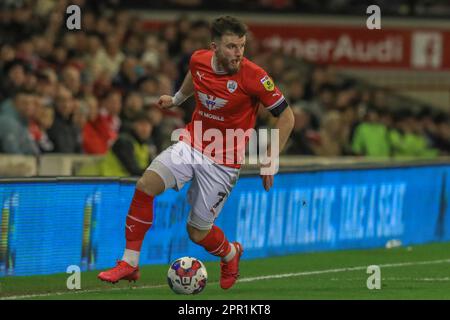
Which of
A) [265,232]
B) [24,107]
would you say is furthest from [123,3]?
[265,232]

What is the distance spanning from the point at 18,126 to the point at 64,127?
3.08 feet

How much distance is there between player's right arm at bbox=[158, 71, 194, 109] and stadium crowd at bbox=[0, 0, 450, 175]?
3499 mm

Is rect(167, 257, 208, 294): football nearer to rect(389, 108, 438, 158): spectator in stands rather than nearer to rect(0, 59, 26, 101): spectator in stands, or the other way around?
rect(0, 59, 26, 101): spectator in stands

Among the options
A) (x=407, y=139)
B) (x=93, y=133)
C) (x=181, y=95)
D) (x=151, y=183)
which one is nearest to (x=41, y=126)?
(x=93, y=133)

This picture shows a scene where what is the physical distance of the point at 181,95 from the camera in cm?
1198


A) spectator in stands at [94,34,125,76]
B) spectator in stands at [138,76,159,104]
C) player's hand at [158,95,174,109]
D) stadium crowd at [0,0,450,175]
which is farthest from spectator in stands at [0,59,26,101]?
player's hand at [158,95,174,109]

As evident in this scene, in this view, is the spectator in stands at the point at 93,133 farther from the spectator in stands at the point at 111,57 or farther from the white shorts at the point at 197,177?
the white shorts at the point at 197,177

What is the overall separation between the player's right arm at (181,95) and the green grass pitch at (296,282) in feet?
5.22

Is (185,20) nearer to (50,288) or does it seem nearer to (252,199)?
(252,199)

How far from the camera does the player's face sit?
11.2m

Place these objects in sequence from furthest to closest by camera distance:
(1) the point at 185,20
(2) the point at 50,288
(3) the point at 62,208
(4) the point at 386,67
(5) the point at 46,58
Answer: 1. (4) the point at 386,67
2. (1) the point at 185,20
3. (5) the point at 46,58
4. (3) the point at 62,208
5. (2) the point at 50,288

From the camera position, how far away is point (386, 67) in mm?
26328

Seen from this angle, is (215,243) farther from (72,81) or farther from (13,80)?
(72,81)

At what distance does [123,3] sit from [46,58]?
540cm
